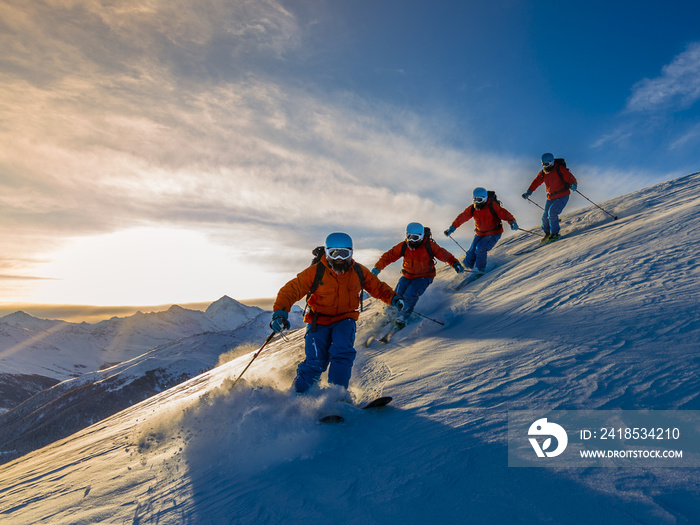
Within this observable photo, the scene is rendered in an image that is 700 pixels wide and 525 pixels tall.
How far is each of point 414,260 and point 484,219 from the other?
11.2ft

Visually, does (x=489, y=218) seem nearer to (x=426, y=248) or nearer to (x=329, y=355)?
(x=426, y=248)

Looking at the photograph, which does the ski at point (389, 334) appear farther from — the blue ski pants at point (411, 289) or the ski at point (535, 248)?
the ski at point (535, 248)

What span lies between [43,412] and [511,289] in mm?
171873

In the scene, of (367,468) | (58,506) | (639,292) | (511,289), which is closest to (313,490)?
(367,468)

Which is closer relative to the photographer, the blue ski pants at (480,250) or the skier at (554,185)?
the blue ski pants at (480,250)

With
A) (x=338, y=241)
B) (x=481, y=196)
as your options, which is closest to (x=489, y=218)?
(x=481, y=196)

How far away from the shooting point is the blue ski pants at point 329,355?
16.4 ft

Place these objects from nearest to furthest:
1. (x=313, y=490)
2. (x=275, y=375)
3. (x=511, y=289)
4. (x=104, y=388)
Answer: (x=313, y=490) → (x=275, y=375) → (x=511, y=289) → (x=104, y=388)

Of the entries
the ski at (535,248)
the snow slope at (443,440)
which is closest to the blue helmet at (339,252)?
the snow slope at (443,440)

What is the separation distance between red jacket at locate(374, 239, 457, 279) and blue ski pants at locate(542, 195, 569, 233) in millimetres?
5058

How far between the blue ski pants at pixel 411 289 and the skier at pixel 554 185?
5566 millimetres

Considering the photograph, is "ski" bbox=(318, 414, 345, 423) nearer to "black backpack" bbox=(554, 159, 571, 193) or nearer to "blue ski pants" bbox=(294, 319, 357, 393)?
"blue ski pants" bbox=(294, 319, 357, 393)

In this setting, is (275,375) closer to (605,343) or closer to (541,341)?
(541,341)

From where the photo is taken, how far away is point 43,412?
4995 inches
